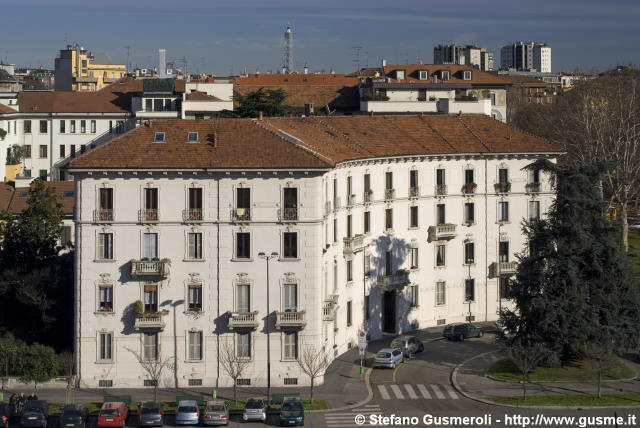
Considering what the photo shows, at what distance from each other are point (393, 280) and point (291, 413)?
26.1 metres

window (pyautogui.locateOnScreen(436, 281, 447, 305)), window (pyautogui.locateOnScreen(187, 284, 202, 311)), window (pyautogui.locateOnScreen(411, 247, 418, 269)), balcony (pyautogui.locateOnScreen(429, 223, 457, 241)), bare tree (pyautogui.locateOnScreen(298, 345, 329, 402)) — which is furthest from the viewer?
window (pyautogui.locateOnScreen(436, 281, 447, 305))

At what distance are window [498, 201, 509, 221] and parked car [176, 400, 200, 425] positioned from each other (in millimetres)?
38259

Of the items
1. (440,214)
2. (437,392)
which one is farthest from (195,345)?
(440,214)

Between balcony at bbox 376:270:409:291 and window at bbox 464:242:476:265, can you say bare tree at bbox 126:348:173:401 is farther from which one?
window at bbox 464:242:476:265

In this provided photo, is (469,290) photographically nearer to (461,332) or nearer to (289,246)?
(461,332)

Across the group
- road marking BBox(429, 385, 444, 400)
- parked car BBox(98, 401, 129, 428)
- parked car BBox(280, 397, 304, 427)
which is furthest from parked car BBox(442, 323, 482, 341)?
parked car BBox(98, 401, 129, 428)

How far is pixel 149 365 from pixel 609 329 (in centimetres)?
2844

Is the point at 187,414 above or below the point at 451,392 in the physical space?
below

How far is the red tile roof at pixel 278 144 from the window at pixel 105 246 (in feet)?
14.2

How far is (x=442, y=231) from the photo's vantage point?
3570 inches

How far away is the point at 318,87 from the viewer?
14212 centimetres

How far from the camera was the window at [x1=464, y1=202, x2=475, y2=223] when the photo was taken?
92.8 meters

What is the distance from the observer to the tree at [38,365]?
71438mm

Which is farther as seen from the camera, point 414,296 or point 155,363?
point 414,296
